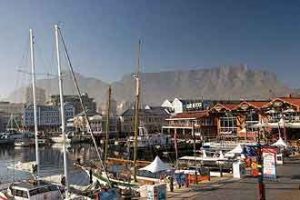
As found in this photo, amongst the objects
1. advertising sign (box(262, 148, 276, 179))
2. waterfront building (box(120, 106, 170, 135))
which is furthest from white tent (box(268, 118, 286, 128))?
waterfront building (box(120, 106, 170, 135))

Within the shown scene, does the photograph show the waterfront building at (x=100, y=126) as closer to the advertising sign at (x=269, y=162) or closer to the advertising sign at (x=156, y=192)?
the advertising sign at (x=269, y=162)

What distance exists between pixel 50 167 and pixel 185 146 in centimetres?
2761

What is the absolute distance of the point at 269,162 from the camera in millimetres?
27062

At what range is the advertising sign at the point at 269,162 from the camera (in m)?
26.7

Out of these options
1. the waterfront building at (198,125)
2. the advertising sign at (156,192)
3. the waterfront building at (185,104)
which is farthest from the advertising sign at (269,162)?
the waterfront building at (185,104)

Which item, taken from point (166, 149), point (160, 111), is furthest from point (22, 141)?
point (166, 149)

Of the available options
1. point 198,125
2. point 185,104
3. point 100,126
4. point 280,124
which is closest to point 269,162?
point 280,124

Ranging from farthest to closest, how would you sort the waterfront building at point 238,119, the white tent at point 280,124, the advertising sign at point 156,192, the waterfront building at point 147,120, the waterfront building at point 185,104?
the waterfront building at point 185,104, the waterfront building at point 147,120, the waterfront building at point 238,119, the white tent at point 280,124, the advertising sign at point 156,192

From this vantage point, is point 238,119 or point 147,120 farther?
point 147,120

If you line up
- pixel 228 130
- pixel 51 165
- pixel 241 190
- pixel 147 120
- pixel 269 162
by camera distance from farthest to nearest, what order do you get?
pixel 147 120 → pixel 228 130 → pixel 51 165 → pixel 241 190 → pixel 269 162

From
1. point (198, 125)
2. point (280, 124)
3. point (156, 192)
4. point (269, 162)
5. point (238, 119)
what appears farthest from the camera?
point (198, 125)

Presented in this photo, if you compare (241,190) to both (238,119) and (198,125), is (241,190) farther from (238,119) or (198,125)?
(198,125)

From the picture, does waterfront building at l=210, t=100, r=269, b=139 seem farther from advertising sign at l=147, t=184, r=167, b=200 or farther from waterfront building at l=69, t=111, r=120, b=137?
waterfront building at l=69, t=111, r=120, b=137

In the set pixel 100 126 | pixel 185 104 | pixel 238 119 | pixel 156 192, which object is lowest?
pixel 156 192
